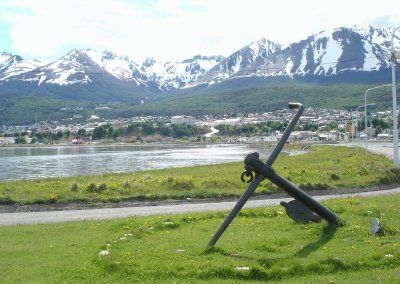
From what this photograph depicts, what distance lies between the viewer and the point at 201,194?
108 ft

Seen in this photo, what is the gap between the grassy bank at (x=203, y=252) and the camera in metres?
12.2

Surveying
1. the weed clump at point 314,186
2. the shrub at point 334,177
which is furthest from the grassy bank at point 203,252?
the shrub at point 334,177

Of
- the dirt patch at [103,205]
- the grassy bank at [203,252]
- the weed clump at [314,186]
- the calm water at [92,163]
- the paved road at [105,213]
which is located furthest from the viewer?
the calm water at [92,163]

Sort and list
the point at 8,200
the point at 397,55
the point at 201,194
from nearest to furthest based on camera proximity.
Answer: the point at 8,200, the point at 201,194, the point at 397,55

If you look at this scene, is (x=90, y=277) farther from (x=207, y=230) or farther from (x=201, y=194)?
(x=201, y=194)

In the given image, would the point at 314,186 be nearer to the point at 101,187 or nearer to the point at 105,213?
the point at 101,187

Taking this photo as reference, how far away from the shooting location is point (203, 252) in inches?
563

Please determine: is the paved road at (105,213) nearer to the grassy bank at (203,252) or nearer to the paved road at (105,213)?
the paved road at (105,213)

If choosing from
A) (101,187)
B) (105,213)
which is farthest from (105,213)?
(101,187)

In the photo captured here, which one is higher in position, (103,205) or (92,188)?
(92,188)

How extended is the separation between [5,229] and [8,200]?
10.3m

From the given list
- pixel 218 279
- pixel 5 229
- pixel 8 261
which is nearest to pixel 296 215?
pixel 218 279

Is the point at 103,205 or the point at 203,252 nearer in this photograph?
the point at 203,252

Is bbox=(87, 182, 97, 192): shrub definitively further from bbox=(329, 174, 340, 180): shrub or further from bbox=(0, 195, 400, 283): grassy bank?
bbox=(329, 174, 340, 180): shrub
